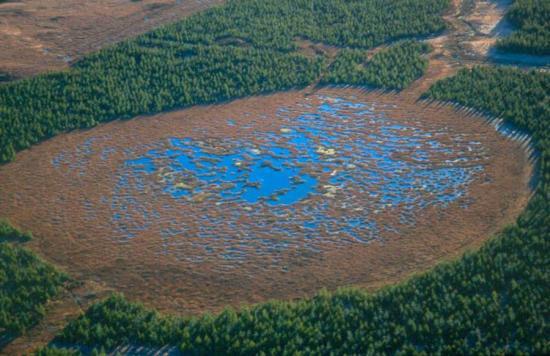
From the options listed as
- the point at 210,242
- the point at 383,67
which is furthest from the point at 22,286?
the point at 383,67

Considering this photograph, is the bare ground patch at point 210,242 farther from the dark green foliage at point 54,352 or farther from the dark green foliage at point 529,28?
the dark green foliage at point 529,28

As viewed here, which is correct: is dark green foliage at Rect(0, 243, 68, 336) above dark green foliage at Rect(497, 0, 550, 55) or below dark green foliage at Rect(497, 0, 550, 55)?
below

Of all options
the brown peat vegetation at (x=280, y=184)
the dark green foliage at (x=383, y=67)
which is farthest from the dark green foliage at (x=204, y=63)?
the dark green foliage at (x=383, y=67)

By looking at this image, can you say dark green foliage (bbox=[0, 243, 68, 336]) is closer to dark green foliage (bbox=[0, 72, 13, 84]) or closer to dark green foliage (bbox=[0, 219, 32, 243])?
dark green foliage (bbox=[0, 219, 32, 243])

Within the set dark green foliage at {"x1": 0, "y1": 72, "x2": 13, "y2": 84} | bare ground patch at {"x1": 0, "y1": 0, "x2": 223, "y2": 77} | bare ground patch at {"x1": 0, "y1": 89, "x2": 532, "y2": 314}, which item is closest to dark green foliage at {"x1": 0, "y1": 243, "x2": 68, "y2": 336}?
bare ground patch at {"x1": 0, "y1": 89, "x2": 532, "y2": 314}

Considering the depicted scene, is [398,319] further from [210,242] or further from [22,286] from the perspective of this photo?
[22,286]

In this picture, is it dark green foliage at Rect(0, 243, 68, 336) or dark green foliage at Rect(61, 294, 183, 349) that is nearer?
dark green foliage at Rect(61, 294, 183, 349)

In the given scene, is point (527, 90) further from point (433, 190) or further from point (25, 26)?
point (25, 26)
